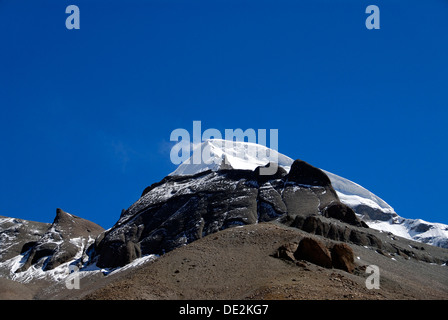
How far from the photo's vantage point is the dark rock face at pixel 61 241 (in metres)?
120

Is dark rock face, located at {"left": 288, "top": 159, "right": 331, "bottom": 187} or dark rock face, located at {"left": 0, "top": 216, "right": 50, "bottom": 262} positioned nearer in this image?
dark rock face, located at {"left": 288, "top": 159, "right": 331, "bottom": 187}

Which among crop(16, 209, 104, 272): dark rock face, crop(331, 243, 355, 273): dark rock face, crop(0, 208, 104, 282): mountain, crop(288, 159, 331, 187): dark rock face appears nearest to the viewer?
crop(331, 243, 355, 273): dark rock face

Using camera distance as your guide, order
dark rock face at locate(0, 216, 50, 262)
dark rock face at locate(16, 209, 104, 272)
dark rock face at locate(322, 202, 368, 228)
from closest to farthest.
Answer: dark rock face at locate(322, 202, 368, 228) < dark rock face at locate(16, 209, 104, 272) < dark rock face at locate(0, 216, 50, 262)

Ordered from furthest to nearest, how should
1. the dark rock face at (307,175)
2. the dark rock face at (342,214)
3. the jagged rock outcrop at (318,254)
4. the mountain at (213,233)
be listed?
the dark rock face at (307,175), the dark rock face at (342,214), the mountain at (213,233), the jagged rock outcrop at (318,254)

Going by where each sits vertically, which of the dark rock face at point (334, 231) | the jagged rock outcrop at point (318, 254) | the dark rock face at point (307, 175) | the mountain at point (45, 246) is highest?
the dark rock face at point (307, 175)

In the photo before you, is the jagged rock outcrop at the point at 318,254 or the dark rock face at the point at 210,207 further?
the dark rock face at the point at 210,207

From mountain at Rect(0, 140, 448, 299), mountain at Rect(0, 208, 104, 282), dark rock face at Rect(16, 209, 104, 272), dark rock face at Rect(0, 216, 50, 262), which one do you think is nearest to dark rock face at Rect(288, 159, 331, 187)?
mountain at Rect(0, 140, 448, 299)

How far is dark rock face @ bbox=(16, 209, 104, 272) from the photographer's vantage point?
120m

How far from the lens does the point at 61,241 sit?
427 ft

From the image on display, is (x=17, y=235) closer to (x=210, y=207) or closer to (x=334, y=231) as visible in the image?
(x=210, y=207)

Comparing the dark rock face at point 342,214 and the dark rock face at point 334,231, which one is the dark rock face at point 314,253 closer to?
the dark rock face at point 334,231
